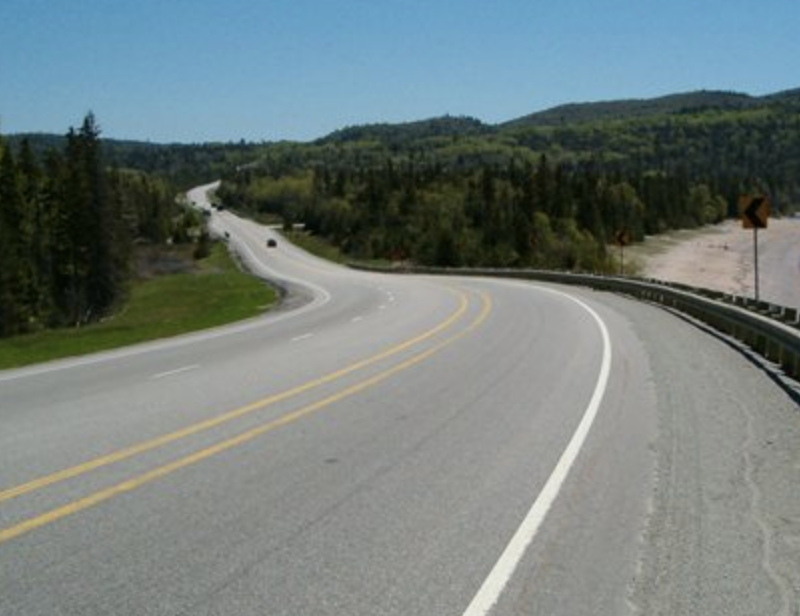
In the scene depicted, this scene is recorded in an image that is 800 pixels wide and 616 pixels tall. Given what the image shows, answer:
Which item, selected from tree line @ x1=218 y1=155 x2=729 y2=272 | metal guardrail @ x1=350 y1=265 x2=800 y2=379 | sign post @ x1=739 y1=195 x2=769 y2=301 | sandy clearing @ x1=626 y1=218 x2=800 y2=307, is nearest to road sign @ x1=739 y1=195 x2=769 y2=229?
sign post @ x1=739 y1=195 x2=769 y2=301

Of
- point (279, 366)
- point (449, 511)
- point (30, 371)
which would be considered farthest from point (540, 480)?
point (30, 371)

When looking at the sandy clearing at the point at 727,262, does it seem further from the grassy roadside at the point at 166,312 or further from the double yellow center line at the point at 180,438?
the double yellow center line at the point at 180,438

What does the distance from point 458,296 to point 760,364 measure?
2490 cm

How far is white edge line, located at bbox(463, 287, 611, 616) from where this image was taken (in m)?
5.88

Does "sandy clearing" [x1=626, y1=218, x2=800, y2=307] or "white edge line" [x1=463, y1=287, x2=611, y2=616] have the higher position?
"white edge line" [x1=463, y1=287, x2=611, y2=616]

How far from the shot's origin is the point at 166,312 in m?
66.8

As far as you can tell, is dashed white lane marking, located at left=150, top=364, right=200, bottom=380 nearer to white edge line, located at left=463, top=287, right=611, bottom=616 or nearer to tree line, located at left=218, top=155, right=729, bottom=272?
white edge line, located at left=463, top=287, right=611, bottom=616

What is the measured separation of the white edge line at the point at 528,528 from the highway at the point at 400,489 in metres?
0.03

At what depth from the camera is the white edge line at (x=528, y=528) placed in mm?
5883

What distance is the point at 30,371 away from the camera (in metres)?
18.4

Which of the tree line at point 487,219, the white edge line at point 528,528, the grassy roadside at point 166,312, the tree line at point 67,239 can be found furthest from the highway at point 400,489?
the tree line at point 487,219

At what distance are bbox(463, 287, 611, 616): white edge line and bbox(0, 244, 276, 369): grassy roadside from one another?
15984 mm

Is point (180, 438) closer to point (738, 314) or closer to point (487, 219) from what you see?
point (738, 314)

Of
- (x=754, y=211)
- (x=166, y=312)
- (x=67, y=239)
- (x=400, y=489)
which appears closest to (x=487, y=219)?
(x=67, y=239)
